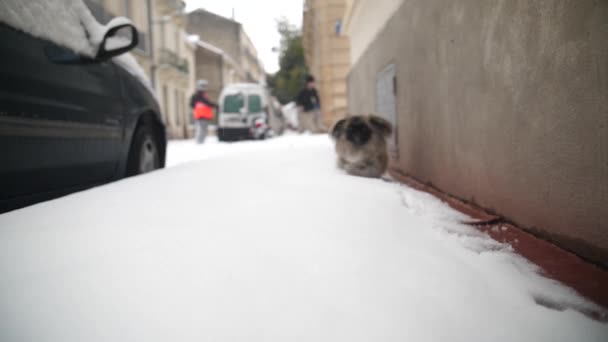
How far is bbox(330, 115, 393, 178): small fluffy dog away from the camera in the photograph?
3.57 meters

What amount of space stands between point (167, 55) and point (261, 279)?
21.6m

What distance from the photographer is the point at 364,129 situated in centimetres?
357

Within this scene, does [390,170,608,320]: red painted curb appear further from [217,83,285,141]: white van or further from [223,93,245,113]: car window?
[223,93,245,113]: car window

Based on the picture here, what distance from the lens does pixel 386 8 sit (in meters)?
4.44

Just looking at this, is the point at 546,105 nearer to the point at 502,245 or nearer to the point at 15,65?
the point at 502,245

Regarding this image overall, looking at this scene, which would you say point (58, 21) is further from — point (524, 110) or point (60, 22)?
point (524, 110)

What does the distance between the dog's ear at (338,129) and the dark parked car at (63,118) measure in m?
1.80

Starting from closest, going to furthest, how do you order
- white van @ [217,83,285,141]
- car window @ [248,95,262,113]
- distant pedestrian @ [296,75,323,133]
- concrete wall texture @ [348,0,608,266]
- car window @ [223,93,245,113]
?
concrete wall texture @ [348,0,608,266], distant pedestrian @ [296,75,323,133], white van @ [217,83,285,141], car window @ [223,93,245,113], car window @ [248,95,262,113]

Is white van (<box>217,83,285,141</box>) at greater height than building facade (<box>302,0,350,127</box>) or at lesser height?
lesser

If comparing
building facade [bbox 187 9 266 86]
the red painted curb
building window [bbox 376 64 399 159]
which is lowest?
the red painted curb

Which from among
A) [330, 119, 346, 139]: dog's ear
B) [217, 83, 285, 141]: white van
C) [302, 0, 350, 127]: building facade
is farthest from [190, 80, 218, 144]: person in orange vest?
[330, 119, 346, 139]: dog's ear

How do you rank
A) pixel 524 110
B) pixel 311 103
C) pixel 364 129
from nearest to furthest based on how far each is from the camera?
1. pixel 524 110
2. pixel 364 129
3. pixel 311 103

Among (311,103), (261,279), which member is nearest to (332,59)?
(311,103)

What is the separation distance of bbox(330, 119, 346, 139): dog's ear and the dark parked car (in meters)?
1.80
